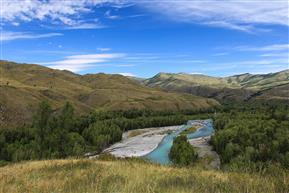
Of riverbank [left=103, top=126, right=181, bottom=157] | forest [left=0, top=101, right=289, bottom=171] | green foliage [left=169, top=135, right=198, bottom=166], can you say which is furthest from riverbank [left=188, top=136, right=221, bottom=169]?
riverbank [left=103, top=126, right=181, bottom=157]

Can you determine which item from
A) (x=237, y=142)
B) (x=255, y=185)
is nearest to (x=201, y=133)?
(x=237, y=142)

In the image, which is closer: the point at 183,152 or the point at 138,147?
the point at 183,152

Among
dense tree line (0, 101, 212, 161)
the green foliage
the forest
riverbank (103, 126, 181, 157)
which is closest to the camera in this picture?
the green foliage

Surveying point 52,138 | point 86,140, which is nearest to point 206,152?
point 52,138

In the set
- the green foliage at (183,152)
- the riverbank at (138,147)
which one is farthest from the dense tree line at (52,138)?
the green foliage at (183,152)

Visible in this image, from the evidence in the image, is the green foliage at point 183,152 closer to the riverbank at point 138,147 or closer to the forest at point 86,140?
the forest at point 86,140

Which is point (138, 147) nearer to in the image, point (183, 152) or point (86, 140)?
point (86, 140)

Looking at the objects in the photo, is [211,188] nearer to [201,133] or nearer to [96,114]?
[201,133]

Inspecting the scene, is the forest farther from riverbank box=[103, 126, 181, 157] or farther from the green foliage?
riverbank box=[103, 126, 181, 157]

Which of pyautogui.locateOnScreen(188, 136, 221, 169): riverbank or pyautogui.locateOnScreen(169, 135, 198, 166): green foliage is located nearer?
pyautogui.locateOnScreen(169, 135, 198, 166): green foliage

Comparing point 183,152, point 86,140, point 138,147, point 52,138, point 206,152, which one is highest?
point 52,138

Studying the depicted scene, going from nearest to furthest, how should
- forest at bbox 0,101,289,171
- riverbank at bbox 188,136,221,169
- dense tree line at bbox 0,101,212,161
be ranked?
riverbank at bbox 188,136,221,169, forest at bbox 0,101,289,171, dense tree line at bbox 0,101,212,161
